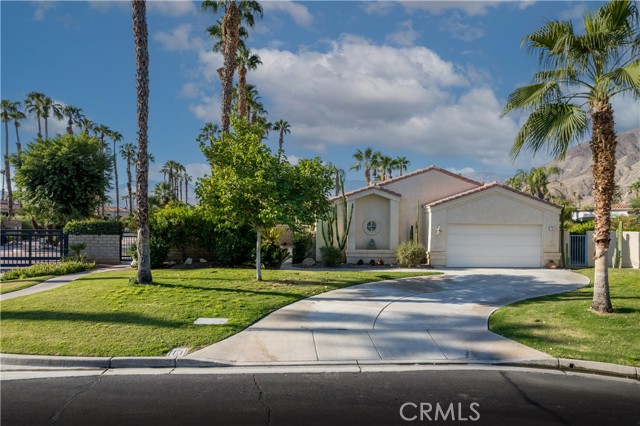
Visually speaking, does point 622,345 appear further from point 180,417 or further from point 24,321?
point 24,321

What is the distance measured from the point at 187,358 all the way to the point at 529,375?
569 centimetres

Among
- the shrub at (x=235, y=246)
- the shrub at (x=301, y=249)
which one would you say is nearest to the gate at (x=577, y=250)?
the shrub at (x=301, y=249)

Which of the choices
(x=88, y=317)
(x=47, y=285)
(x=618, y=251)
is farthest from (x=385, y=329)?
(x=618, y=251)

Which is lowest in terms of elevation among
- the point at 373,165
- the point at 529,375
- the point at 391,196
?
the point at 529,375

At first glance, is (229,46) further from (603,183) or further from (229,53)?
(603,183)

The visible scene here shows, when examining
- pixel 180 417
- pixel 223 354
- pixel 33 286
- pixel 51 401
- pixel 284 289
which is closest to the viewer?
pixel 180 417

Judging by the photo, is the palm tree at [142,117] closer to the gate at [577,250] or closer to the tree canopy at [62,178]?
the tree canopy at [62,178]

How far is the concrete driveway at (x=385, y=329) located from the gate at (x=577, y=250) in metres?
9.11

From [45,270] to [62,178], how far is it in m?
7.92

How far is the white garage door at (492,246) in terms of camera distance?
Answer: 21.7 meters

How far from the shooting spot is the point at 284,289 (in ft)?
44.4

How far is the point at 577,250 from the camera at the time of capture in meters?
23.0

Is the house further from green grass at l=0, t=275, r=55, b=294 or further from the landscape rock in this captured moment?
green grass at l=0, t=275, r=55, b=294

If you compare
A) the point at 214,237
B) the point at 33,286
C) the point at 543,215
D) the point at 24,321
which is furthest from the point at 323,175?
the point at 543,215
